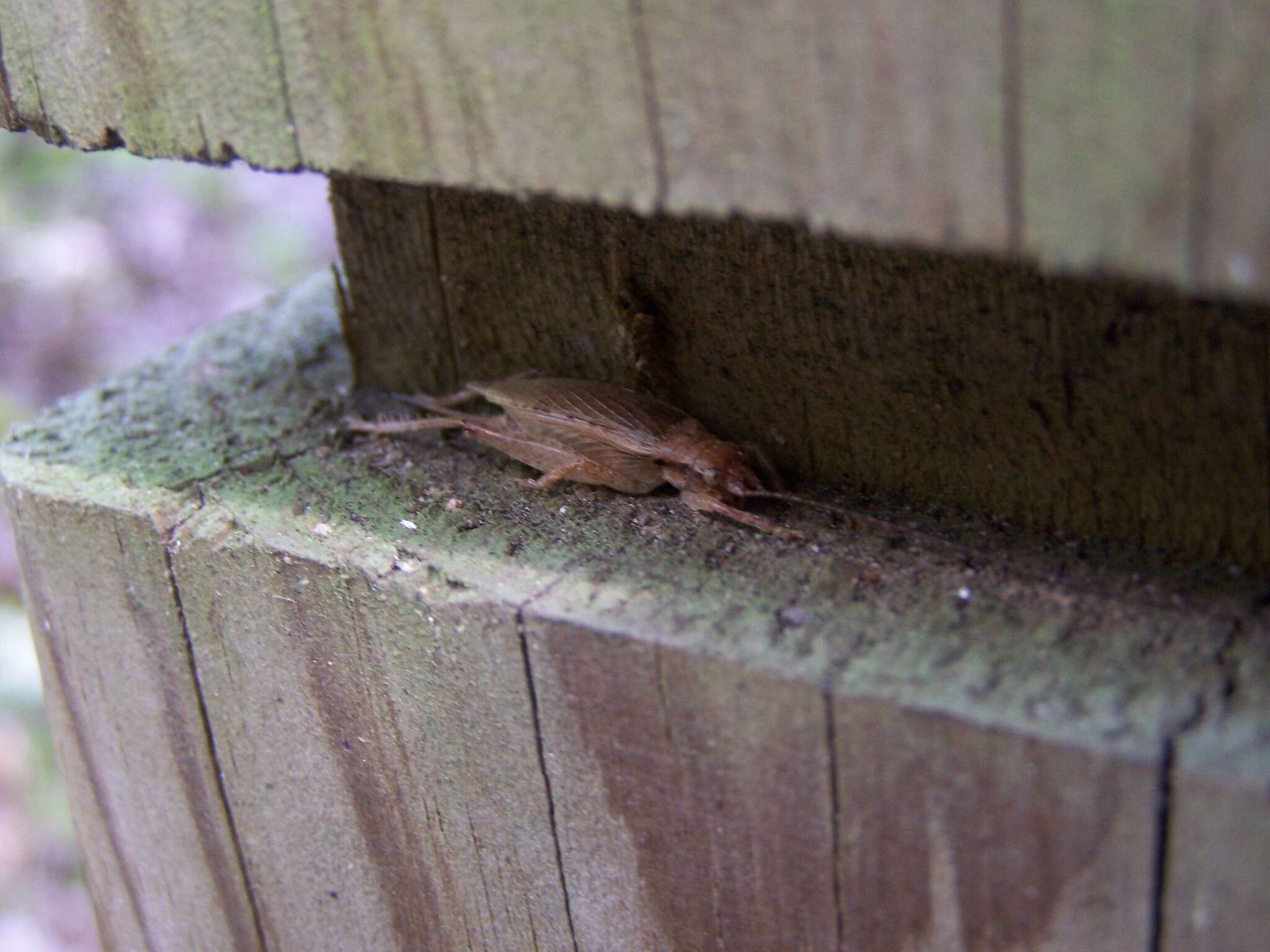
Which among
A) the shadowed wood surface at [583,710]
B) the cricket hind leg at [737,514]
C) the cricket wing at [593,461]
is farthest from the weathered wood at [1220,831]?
the cricket wing at [593,461]

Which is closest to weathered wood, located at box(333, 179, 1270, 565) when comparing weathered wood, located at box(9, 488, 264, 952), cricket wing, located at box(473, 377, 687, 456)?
cricket wing, located at box(473, 377, 687, 456)

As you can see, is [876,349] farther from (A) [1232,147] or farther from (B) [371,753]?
(B) [371,753]

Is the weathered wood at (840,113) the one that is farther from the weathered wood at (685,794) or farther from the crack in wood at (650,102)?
the weathered wood at (685,794)

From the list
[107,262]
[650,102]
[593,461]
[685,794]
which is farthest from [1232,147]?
[107,262]

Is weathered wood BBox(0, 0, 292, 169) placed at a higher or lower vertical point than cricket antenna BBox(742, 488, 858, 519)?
higher

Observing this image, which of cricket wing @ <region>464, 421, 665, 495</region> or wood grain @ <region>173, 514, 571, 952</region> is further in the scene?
cricket wing @ <region>464, 421, 665, 495</region>

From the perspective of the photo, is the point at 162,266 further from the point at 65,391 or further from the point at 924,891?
the point at 924,891

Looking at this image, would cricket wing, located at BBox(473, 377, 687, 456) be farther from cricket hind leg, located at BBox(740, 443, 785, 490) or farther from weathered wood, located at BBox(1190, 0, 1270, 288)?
weathered wood, located at BBox(1190, 0, 1270, 288)
